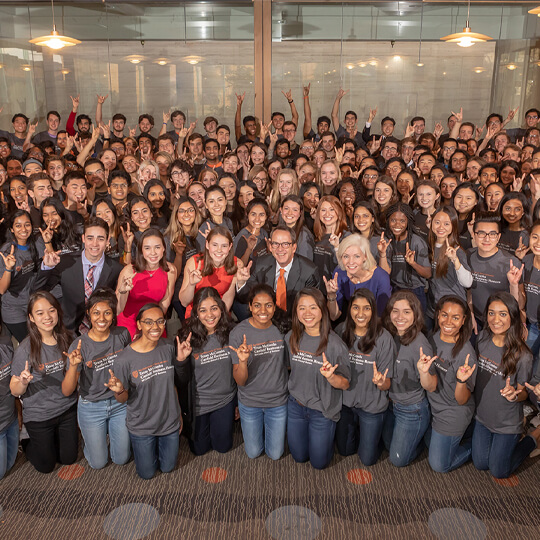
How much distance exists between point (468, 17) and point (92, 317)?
902 cm

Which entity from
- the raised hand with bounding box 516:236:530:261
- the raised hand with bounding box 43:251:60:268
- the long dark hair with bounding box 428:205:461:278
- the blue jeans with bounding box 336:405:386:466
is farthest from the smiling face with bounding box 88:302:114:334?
the raised hand with bounding box 516:236:530:261

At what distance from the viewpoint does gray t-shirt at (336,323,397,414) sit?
3.63 metres

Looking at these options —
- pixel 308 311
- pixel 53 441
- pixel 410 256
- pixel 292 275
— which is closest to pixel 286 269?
pixel 292 275

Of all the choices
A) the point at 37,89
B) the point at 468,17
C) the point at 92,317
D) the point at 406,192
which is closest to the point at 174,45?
the point at 37,89

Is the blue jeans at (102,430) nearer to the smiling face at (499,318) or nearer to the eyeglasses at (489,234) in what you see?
the smiling face at (499,318)

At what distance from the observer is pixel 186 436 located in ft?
12.9

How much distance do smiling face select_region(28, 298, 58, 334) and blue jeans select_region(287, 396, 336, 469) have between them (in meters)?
1.72

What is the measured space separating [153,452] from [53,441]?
0.70 m

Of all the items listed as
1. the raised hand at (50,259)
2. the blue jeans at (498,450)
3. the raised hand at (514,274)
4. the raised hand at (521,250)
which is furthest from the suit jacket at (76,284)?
the raised hand at (521,250)

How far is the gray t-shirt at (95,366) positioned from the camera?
3.60 m

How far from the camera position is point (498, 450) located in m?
3.54

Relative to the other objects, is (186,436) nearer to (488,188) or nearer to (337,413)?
(337,413)

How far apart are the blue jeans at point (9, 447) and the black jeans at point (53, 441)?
9cm

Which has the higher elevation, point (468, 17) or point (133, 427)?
point (468, 17)
